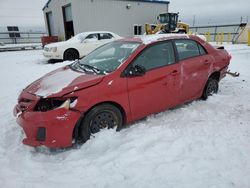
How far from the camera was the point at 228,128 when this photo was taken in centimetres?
361

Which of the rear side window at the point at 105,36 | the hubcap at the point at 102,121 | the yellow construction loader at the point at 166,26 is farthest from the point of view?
the yellow construction loader at the point at 166,26

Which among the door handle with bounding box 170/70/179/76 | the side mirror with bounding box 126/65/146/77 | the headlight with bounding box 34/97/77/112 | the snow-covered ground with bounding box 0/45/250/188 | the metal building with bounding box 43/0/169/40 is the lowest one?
the snow-covered ground with bounding box 0/45/250/188

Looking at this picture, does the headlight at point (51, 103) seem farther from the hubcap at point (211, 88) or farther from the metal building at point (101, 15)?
the metal building at point (101, 15)

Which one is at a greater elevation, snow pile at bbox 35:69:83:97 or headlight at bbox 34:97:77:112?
snow pile at bbox 35:69:83:97

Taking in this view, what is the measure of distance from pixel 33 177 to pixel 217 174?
7.05ft

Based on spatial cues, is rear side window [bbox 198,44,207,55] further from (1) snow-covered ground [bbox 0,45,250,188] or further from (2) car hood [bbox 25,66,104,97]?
(2) car hood [bbox 25,66,104,97]

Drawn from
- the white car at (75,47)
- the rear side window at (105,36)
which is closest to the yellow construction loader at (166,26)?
the rear side window at (105,36)

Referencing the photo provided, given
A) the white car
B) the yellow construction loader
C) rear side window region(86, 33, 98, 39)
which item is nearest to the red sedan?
the white car

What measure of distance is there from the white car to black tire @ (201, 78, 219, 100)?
310 inches

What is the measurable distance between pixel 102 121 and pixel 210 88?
2.78 metres

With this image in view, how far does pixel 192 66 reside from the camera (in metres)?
4.26

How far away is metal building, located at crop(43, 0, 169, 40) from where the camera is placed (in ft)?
61.4

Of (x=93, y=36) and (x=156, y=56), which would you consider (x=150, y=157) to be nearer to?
(x=156, y=56)

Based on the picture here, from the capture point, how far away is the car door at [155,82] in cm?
354
